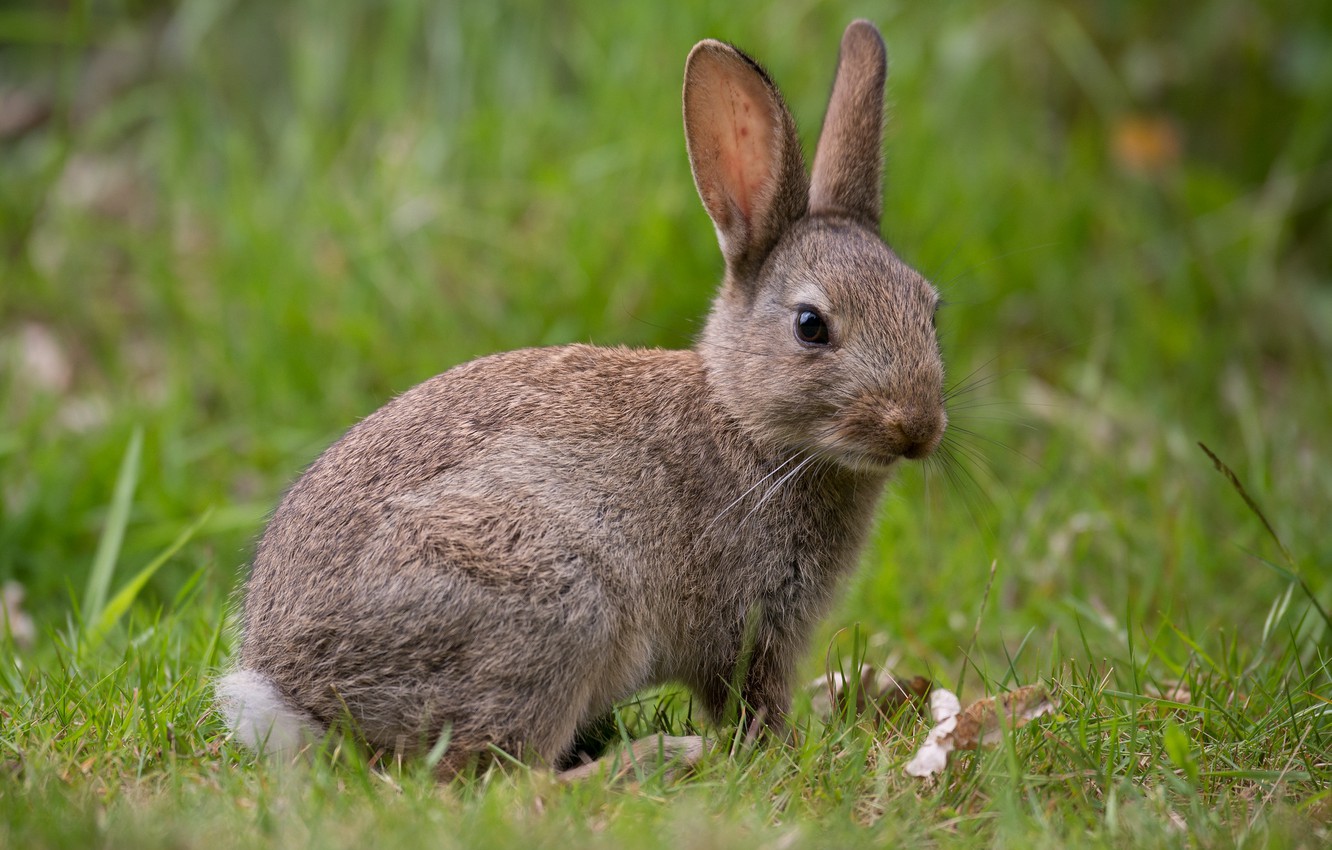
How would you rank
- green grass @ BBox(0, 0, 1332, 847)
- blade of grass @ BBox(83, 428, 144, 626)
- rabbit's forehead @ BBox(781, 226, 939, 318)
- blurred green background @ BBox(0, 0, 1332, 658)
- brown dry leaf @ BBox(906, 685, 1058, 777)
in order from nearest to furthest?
green grass @ BBox(0, 0, 1332, 847) → brown dry leaf @ BBox(906, 685, 1058, 777) → rabbit's forehead @ BBox(781, 226, 939, 318) → blade of grass @ BBox(83, 428, 144, 626) → blurred green background @ BBox(0, 0, 1332, 658)

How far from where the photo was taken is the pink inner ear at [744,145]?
14.3 feet

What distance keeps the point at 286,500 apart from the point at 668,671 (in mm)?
1218

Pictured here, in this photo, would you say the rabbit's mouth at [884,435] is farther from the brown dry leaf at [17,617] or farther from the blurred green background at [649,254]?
the brown dry leaf at [17,617]

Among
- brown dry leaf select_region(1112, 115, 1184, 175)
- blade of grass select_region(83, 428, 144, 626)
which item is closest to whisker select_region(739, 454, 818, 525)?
blade of grass select_region(83, 428, 144, 626)

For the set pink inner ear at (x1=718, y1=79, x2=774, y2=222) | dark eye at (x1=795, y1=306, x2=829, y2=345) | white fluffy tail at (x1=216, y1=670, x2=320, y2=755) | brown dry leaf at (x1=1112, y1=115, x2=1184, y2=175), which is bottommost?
white fluffy tail at (x1=216, y1=670, x2=320, y2=755)

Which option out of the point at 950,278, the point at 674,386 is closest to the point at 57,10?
the point at 950,278

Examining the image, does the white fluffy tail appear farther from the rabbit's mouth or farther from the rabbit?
the rabbit's mouth

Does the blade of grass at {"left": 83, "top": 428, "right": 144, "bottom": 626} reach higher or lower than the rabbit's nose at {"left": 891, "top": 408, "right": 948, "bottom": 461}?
lower

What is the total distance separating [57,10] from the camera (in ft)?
30.3

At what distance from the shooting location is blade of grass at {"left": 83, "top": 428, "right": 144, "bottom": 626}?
459 cm

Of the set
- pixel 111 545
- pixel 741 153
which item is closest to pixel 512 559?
pixel 741 153

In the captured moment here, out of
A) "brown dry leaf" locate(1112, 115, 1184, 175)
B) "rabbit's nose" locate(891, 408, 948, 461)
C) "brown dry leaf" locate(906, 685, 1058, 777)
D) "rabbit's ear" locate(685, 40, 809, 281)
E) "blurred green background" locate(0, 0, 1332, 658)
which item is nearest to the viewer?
"brown dry leaf" locate(906, 685, 1058, 777)

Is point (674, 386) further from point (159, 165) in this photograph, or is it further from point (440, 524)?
point (159, 165)

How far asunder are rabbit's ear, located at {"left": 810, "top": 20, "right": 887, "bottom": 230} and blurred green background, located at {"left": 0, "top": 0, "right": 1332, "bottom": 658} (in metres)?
1.21
